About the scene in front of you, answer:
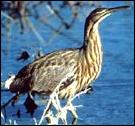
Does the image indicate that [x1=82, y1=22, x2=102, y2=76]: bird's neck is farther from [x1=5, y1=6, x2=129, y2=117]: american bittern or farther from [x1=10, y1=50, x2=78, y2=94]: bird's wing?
[x1=10, y1=50, x2=78, y2=94]: bird's wing

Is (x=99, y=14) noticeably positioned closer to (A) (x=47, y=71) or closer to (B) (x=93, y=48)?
(B) (x=93, y=48)

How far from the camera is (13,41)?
34.2 feet

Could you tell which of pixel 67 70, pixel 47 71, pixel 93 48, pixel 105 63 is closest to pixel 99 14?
pixel 93 48

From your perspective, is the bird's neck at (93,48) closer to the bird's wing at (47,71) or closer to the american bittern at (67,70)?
the american bittern at (67,70)

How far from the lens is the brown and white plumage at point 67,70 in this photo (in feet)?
24.7

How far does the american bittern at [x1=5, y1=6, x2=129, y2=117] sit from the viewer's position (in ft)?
24.7

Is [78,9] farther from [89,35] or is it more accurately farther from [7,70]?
[89,35]

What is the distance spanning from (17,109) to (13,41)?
9.10ft

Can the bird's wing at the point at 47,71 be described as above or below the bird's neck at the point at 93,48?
below

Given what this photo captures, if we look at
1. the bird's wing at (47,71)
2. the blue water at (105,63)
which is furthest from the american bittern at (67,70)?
the blue water at (105,63)

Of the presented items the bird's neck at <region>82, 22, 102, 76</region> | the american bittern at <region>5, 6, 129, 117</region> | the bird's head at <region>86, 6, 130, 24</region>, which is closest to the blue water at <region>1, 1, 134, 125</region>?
the american bittern at <region>5, 6, 129, 117</region>

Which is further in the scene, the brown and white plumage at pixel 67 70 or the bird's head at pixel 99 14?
the brown and white plumage at pixel 67 70

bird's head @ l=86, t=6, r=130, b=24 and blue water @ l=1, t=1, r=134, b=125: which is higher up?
bird's head @ l=86, t=6, r=130, b=24

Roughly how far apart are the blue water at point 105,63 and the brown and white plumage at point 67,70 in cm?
24
